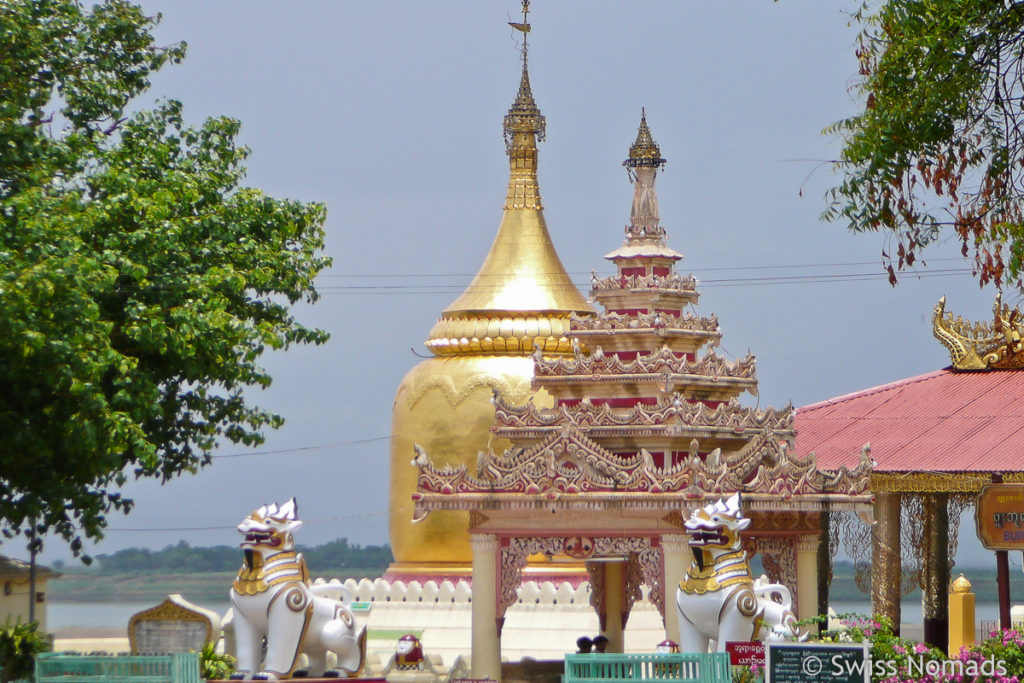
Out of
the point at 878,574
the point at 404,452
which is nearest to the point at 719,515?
the point at 878,574

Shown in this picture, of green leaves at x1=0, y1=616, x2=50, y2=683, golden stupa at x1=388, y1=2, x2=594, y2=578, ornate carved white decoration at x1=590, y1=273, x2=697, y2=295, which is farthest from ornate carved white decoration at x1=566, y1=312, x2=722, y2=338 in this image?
green leaves at x1=0, y1=616, x2=50, y2=683

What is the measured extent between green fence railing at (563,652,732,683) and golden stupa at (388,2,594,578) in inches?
718

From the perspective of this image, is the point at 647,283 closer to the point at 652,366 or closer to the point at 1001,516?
the point at 652,366

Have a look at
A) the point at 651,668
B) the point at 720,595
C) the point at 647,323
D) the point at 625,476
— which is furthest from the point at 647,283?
the point at 651,668

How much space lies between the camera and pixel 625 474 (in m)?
27.1

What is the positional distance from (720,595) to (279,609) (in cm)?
522

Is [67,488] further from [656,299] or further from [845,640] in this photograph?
[845,640]

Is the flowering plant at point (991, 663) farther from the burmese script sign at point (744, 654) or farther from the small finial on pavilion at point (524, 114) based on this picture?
the small finial on pavilion at point (524, 114)

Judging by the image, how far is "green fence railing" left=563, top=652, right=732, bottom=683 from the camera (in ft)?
64.2

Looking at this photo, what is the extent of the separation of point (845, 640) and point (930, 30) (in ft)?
20.8

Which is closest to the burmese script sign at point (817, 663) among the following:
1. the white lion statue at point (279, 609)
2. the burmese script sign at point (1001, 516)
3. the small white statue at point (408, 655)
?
the white lion statue at point (279, 609)

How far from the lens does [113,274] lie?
24953mm

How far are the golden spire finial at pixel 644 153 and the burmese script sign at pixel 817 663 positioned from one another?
578 inches

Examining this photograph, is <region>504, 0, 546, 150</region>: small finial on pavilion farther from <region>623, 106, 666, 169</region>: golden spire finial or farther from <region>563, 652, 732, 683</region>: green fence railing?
<region>563, 652, 732, 683</region>: green fence railing
